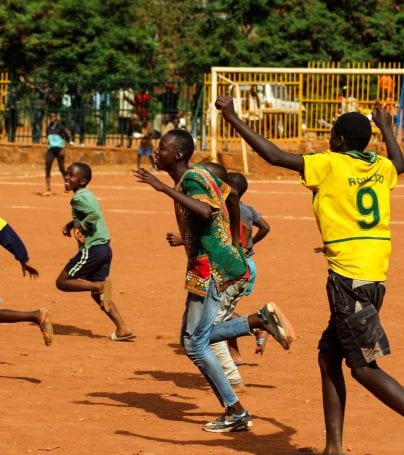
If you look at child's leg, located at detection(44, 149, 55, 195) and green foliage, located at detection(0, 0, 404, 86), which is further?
green foliage, located at detection(0, 0, 404, 86)

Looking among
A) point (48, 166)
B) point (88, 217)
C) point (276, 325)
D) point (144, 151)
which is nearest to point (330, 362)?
point (276, 325)

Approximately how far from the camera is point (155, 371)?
8750mm

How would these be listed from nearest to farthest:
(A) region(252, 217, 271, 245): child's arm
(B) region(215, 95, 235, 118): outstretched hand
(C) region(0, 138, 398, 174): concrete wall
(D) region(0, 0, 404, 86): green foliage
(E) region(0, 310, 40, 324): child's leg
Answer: (B) region(215, 95, 235, 118): outstretched hand, (E) region(0, 310, 40, 324): child's leg, (A) region(252, 217, 271, 245): child's arm, (C) region(0, 138, 398, 174): concrete wall, (D) region(0, 0, 404, 86): green foliage

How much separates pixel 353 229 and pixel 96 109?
2597 cm

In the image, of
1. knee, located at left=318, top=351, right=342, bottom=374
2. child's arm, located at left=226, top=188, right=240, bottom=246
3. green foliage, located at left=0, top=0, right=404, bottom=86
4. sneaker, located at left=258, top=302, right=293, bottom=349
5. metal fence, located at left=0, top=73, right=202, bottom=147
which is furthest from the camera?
green foliage, located at left=0, top=0, right=404, bottom=86

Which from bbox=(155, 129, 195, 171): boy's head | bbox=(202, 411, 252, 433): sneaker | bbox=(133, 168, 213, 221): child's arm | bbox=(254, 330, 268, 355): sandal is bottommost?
bbox=(202, 411, 252, 433): sneaker

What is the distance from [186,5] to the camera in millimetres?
49156

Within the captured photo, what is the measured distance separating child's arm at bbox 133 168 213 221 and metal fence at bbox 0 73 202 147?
23580 millimetres

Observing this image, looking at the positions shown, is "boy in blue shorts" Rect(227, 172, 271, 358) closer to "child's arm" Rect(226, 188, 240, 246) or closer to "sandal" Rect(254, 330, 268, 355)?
"sandal" Rect(254, 330, 268, 355)

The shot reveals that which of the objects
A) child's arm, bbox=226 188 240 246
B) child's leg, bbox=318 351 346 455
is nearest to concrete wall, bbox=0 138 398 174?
child's arm, bbox=226 188 240 246

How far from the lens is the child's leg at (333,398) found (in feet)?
20.1

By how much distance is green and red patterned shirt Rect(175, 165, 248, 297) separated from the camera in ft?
22.0

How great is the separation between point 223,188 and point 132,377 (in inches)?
82.9

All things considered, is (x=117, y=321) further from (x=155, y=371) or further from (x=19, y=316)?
(x=19, y=316)
